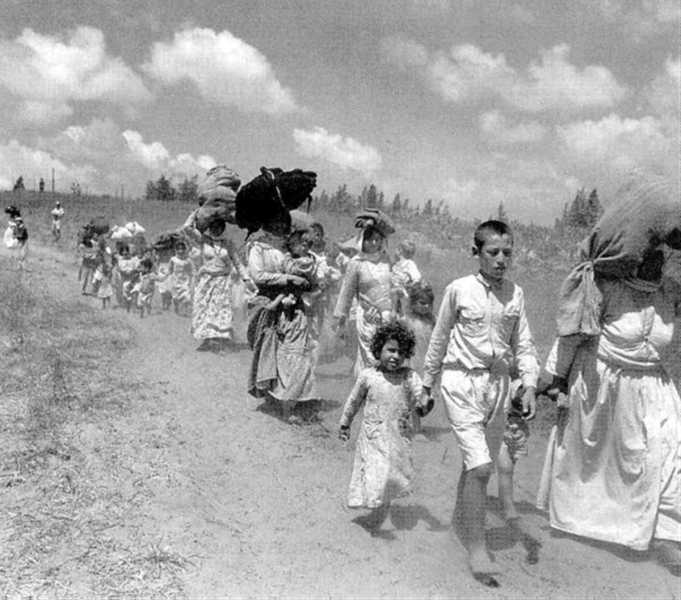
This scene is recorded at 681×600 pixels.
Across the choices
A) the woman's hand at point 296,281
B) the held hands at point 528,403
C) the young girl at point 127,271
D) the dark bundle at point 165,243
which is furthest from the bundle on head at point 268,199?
the young girl at point 127,271

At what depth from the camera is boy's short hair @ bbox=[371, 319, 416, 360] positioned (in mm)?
4414

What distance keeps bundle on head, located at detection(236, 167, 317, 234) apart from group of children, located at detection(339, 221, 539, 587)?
2672mm

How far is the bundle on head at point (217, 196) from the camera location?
8844mm

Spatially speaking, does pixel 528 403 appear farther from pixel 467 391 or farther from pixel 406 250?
pixel 406 250

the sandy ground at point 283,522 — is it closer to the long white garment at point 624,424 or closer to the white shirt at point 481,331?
the long white garment at point 624,424

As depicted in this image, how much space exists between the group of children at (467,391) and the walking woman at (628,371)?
45cm

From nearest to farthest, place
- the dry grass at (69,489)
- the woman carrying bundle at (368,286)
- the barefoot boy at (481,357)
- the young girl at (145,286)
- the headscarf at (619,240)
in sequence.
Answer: the dry grass at (69,489), the barefoot boy at (481,357), the headscarf at (619,240), the woman carrying bundle at (368,286), the young girl at (145,286)

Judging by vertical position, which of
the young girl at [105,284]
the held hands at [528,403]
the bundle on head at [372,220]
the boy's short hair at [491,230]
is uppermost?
the bundle on head at [372,220]

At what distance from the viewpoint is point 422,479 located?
18.2 ft

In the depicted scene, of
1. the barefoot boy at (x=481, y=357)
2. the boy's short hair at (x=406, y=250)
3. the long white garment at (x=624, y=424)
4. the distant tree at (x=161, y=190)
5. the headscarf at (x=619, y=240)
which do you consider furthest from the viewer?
the distant tree at (x=161, y=190)

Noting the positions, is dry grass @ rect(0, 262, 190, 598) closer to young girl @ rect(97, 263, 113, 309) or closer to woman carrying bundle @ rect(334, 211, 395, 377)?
woman carrying bundle @ rect(334, 211, 395, 377)

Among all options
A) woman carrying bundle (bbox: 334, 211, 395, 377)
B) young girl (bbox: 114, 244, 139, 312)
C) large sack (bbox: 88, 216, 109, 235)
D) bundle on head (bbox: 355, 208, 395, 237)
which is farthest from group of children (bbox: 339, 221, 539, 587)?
large sack (bbox: 88, 216, 109, 235)

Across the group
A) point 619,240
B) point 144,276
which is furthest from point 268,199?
point 144,276

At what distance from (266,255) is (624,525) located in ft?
12.5
